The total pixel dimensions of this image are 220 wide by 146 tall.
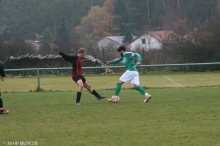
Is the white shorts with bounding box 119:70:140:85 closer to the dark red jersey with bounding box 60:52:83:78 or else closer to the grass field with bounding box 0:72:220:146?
the grass field with bounding box 0:72:220:146

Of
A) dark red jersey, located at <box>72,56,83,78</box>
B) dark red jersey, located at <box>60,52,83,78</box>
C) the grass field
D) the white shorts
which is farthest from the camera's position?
the white shorts

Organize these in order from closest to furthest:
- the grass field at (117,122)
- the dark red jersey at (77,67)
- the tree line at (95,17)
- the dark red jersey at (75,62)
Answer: the grass field at (117,122)
the dark red jersey at (75,62)
the dark red jersey at (77,67)
the tree line at (95,17)

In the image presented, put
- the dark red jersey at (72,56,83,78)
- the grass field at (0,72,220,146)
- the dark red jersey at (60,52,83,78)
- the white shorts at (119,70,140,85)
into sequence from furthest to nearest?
the white shorts at (119,70,140,85)
the dark red jersey at (72,56,83,78)
the dark red jersey at (60,52,83,78)
the grass field at (0,72,220,146)

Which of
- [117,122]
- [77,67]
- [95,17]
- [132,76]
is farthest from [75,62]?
Result: [95,17]

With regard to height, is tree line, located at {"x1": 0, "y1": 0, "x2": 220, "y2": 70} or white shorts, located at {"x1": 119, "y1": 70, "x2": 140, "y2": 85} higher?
tree line, located at {"x1": 0, "y1": 0, "x2": 220, "y2": 70}

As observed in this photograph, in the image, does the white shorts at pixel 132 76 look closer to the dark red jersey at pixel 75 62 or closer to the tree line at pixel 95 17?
the dark red jersey at pixel 75 62

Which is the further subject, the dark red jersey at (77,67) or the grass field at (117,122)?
the dark red jersey at (77,67)

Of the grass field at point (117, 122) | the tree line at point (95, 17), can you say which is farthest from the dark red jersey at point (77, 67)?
the tree line at point (95, 17)

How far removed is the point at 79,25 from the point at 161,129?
315 feet

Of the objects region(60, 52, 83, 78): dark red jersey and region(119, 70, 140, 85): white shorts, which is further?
region(119, 70, 140, 85): white shorts

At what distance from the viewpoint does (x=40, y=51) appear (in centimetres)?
4772

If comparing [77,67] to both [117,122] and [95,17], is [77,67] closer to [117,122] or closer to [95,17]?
[117,122]

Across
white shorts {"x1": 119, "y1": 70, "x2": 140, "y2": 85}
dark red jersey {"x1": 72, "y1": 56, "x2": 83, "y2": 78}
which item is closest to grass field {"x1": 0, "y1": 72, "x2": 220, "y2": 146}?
white shorts {"x1": 119, "y1": 70, "x2": 140, "y2": 85}

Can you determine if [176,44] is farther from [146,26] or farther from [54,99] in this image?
[146,26]
